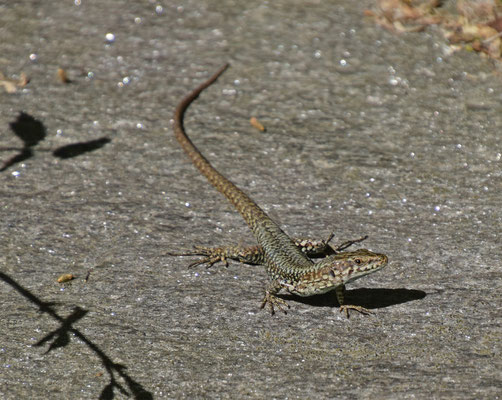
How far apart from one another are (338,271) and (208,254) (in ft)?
3.25

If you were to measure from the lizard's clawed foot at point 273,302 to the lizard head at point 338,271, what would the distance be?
12cm

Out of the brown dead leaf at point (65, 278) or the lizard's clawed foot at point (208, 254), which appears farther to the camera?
the lizard's clawed foot at point (208, 254)

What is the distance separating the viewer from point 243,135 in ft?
20.6

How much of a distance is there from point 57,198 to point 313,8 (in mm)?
4157

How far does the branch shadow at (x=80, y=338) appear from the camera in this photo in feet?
12.1

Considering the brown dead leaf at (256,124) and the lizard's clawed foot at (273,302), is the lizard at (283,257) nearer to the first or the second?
the lizard's clawed foot at (273,302)

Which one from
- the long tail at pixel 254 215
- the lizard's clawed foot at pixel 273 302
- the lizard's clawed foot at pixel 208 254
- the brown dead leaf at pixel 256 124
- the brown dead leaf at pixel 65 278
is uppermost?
the brown dead leaf at pixel 256 124

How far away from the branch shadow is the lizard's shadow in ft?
4.26

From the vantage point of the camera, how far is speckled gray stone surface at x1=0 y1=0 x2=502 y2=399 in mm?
3875

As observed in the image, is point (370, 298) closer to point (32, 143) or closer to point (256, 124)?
Result: point (256, 124)

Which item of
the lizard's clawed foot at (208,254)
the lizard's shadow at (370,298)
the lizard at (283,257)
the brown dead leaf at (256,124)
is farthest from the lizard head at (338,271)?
the brown dead leaf at (256,124)

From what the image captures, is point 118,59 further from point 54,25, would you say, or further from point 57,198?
point 57,198

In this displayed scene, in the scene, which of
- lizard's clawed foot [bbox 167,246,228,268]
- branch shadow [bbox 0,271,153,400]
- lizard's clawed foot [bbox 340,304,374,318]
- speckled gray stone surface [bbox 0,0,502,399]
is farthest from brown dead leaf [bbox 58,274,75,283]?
lizard's clawed foot [bbox 340,304,374,318]

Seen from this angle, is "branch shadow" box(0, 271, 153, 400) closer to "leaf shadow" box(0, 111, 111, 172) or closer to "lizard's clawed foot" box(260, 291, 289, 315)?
"lizard's clawed foot" box(260, 291, 289, 315)
